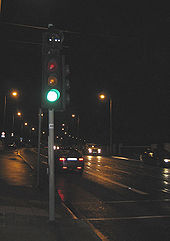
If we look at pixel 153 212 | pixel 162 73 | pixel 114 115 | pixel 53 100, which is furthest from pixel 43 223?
pixel 114 115

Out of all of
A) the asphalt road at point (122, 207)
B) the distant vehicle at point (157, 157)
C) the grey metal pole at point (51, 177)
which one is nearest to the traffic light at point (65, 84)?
the grey metal pole at point (51, 177)

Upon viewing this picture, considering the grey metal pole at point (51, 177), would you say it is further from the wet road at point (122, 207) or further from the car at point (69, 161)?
the car at point (69, 161)

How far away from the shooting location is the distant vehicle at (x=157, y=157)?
83.5 ft

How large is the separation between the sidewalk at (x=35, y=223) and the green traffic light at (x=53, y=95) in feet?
8.51

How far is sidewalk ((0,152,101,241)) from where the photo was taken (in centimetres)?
593

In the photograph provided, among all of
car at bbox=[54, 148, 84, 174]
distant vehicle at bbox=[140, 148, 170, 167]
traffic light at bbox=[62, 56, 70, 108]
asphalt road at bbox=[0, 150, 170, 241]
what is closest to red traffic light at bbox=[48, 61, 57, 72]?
traffic light at bbox=[62, 56, 70, 108]

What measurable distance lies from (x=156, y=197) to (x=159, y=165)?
14942mm

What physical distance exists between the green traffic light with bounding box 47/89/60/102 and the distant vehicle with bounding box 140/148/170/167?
65.3 ft

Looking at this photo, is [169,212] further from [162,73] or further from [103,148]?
[103,148]

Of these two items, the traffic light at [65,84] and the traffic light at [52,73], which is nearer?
the traffic light at [52,73]

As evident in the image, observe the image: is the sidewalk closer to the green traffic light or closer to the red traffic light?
the green traffic light

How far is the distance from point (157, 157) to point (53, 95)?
20.7m

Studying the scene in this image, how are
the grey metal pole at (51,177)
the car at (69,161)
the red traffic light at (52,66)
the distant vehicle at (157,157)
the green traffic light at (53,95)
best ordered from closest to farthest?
the grey metal pole at (51,177) < the green traffic light at (53,95) < the red traffic light at (52,66) < the car at (69,161) < the distant vehicle at (157,157)

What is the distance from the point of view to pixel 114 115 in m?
60.2
